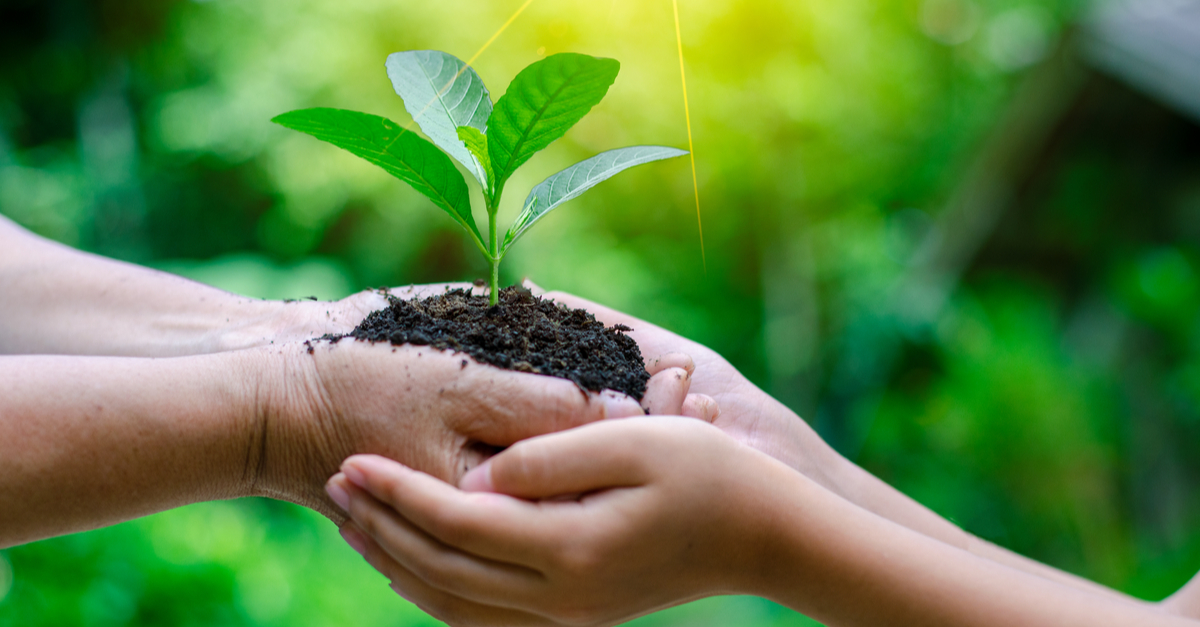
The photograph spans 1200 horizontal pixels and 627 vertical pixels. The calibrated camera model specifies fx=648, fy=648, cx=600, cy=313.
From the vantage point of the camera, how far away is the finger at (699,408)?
49.6 inches

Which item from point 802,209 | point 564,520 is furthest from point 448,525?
point 802,209

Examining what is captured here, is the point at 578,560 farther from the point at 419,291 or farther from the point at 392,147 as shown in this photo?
the point at 419,291

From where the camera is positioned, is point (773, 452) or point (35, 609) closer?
point (773, 452)

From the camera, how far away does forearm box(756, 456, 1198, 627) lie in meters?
1.07

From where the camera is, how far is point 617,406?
1102 millimetres

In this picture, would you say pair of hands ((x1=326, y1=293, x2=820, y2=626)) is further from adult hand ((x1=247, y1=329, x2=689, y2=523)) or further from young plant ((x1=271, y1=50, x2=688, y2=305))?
young plant ((x1=271, y1=50, x2=688, y2=305))

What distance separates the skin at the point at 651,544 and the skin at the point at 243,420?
11 cm

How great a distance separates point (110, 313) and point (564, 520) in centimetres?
128

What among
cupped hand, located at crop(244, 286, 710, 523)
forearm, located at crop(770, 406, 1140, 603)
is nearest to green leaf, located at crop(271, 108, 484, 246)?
cupped hand, located at crop(244, 286, 710, 523)

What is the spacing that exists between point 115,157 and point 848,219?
6526 millimetres

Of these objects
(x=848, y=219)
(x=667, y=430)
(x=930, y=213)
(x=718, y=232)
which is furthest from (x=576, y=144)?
(x=667, y=430)

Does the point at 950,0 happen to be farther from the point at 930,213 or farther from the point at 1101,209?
the point at 1101,209

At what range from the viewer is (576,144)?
5168 mm

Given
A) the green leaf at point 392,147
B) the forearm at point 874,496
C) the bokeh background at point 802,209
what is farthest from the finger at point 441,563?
the bokeh background at point 802,209
